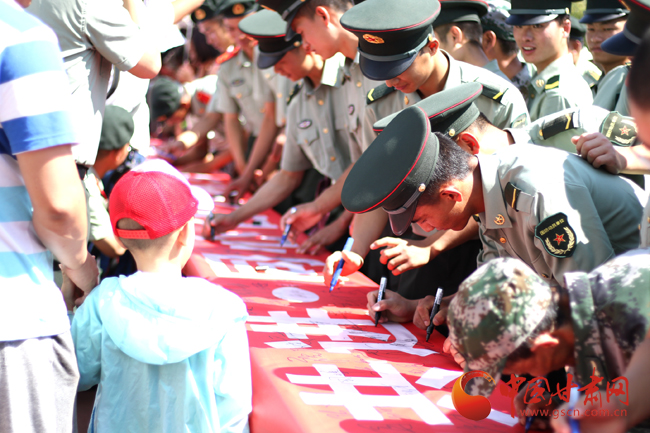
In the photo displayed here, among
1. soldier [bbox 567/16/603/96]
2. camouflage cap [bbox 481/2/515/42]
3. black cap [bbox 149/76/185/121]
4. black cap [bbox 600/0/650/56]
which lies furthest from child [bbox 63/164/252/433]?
black cap [bbox 149/76/185/121]

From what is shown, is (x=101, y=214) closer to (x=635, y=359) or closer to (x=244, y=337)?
(x=244, y=337)

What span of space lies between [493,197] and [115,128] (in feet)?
5.67

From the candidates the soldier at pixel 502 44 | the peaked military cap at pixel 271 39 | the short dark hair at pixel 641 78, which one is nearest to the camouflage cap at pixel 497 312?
the short dark hair at pixel 641 78

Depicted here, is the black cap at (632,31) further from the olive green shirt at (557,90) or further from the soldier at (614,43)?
the olive green shirt at (557,90)

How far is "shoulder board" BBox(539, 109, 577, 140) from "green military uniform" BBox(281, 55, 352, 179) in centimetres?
139

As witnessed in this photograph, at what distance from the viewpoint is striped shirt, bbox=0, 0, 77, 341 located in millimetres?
1266

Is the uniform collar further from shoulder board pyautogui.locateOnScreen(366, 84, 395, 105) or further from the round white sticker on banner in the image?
shoulder board pyautogui.locateOnScreen(366, 84, 395, 105)

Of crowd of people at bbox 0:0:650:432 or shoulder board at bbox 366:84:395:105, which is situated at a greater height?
crowd of people at bbox 0:0:650:432

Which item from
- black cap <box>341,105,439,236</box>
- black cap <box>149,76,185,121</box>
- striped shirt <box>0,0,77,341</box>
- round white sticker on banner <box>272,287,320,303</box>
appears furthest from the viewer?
→ black cap <box>149,76,185,121</box>

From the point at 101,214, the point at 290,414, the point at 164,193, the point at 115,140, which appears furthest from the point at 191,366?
the point at 115,140

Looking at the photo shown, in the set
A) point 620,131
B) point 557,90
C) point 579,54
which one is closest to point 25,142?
point 620,131

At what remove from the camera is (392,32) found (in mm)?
2289

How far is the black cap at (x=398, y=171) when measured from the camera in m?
1.71

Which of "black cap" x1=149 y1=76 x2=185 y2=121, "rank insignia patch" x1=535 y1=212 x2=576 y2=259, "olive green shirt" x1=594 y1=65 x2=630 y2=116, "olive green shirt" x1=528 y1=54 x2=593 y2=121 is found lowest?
"black cap" x1=149 y1=76 x2=185 y2=121
